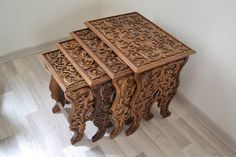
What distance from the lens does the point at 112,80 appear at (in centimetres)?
111

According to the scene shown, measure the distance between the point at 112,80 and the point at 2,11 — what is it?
108 centimetres

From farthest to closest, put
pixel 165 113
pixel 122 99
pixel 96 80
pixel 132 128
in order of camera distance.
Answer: pixel 165 113 → pixel 132 128 → pixel 122 99 → pixel 96 80

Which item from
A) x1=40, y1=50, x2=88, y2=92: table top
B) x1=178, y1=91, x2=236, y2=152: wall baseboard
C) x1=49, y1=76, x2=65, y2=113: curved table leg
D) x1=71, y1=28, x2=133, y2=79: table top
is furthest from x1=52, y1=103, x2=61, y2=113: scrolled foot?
x1=178, y1=91, x2=236, y2=152: wall baseboard

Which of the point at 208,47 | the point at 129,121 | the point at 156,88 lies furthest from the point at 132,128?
the point at 208,47

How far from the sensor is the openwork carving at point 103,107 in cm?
116

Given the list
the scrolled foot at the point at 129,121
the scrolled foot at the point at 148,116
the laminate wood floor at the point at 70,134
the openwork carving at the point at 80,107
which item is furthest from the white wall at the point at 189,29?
the openwork carving at the point at 80,107

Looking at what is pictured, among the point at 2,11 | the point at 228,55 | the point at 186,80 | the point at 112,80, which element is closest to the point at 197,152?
the point at 186,80

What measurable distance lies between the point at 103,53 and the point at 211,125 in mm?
853

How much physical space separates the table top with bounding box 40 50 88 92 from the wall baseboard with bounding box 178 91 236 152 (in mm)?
835

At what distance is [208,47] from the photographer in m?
1.37

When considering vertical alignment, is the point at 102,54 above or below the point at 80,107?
above

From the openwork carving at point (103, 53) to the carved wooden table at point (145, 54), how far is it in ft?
0.11

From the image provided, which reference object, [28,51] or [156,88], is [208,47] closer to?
[156,88]

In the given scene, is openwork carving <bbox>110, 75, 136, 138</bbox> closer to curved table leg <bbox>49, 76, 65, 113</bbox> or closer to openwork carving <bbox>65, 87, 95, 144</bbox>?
openwork carving <bbox>65, 87, 95, 144</bbox>
